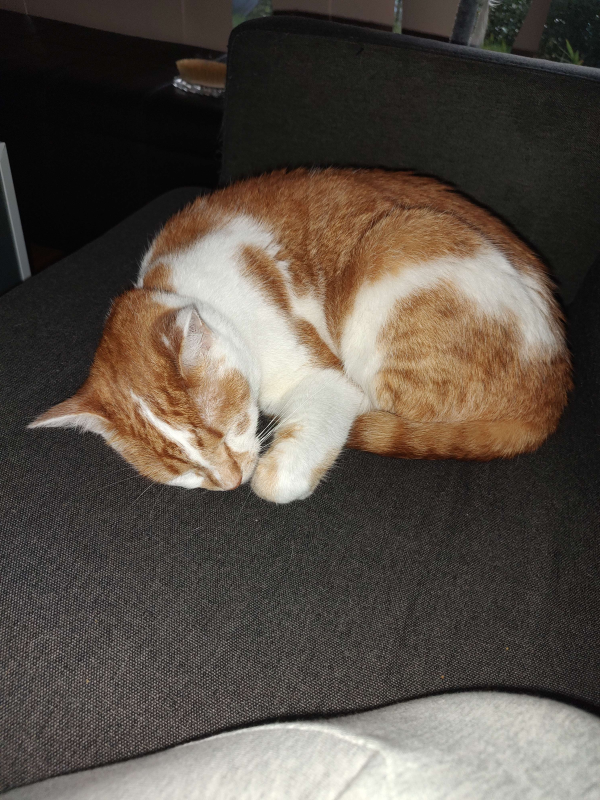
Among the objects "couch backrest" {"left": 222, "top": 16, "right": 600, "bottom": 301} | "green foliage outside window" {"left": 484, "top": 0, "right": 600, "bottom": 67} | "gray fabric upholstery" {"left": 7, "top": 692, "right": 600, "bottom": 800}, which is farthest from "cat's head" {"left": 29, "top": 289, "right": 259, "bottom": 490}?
"green foliage outside window" {"left": 484, "top": 0, "right": 600, "bottom": 67}

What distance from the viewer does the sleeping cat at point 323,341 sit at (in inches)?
46.5

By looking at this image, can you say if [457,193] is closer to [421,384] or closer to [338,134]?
[338,134]

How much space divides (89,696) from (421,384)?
3.07 ft

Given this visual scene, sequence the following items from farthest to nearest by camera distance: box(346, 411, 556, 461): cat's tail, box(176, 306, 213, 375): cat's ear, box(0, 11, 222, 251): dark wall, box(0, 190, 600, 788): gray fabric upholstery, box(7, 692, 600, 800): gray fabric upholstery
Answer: box(0, 11, 222, 251): dark wall → box(346, 411, 556, 461): cat's tail → box(176, 306, 213, 375): cat's ear → box(0, 190, 600, 788): gray fabric upholstery → box(7, 692, 600, 800): gray fabric upholstery

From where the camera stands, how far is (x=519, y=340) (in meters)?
1.26

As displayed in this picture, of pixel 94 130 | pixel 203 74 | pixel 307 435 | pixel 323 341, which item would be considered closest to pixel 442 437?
pixel 307 435

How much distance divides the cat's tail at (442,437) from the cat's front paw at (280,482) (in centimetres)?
17

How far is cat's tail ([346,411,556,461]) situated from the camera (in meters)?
1.23

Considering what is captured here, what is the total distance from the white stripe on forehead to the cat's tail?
353 mm

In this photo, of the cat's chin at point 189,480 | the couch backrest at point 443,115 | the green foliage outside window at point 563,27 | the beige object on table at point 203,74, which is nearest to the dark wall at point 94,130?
the beige object on table at point 203,74

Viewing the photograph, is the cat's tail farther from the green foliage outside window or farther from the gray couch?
the green foliage outside window

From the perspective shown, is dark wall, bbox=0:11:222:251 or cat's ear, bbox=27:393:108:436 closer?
cat's ear, bbox=27:393:108:436

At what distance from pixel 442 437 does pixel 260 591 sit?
531mm

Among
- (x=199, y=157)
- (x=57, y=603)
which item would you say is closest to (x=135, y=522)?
(x=57, y=603)
